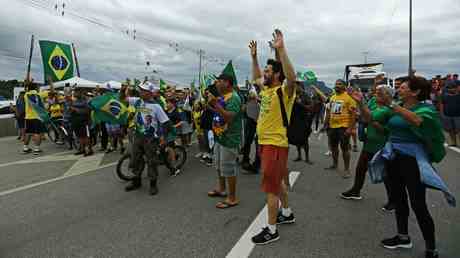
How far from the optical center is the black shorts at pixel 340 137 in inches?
243

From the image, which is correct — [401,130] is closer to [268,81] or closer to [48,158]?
[268,81]

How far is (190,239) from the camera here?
3447 millimetres

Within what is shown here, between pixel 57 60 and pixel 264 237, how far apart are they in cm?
1790

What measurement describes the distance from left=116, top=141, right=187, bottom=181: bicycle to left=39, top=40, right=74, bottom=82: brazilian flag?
13395 millimetres

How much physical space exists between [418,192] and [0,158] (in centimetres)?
936

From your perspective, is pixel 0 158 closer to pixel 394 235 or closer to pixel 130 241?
pixel 130 241

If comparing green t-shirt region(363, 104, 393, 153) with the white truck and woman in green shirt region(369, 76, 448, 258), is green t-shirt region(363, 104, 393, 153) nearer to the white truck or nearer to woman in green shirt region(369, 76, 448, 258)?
woman in green shirt region(369, 76, 448, 258)

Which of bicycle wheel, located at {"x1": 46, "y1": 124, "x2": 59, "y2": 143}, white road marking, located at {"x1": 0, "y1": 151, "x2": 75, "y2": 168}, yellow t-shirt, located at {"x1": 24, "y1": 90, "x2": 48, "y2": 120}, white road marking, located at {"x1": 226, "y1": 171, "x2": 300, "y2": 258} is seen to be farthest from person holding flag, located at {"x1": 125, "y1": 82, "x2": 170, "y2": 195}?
bicycle wheel, located at {"x1": 46, "y1": 124, "x2": 59, "y2": 143}

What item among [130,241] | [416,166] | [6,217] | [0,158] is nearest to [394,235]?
[416,166]

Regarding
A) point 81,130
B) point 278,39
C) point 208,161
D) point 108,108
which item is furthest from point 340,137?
point 81,130

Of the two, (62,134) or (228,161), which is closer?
(228,161)

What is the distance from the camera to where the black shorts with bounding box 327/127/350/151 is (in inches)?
243

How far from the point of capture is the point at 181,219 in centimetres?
404

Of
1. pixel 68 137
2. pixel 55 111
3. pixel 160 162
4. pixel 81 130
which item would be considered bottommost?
pixel 160 162
